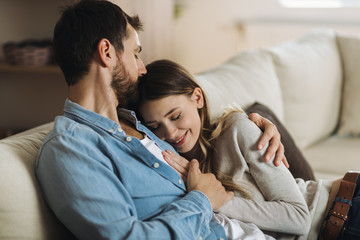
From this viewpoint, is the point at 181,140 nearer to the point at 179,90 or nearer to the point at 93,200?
the point at 179,90

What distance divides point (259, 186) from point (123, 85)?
51cm

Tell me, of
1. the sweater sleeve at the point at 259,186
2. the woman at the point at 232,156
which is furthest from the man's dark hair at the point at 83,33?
the sweater sleeve at the point at 259,186

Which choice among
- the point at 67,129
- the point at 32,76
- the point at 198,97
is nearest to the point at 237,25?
the point at 32,76

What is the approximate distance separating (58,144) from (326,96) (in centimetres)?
192

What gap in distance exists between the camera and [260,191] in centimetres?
142

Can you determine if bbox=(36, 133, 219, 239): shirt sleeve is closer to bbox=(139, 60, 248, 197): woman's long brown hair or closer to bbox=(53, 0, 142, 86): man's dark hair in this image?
bbox=(53, 0, 142, 86): man's dark hair

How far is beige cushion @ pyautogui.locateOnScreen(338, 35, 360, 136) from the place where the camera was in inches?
106

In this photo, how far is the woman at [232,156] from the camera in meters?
1.35

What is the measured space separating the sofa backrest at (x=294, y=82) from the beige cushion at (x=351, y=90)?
0.04 m

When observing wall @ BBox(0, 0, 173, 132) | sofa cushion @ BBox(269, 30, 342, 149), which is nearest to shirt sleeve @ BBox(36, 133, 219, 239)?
sofa cushion @ BBox(269, 30, 342, 149)

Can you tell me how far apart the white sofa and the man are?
276 millimetres

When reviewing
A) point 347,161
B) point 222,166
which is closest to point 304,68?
point 347,161

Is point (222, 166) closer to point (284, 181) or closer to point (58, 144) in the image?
point (284, 181)

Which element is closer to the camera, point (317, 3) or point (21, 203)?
point (21, 203)
